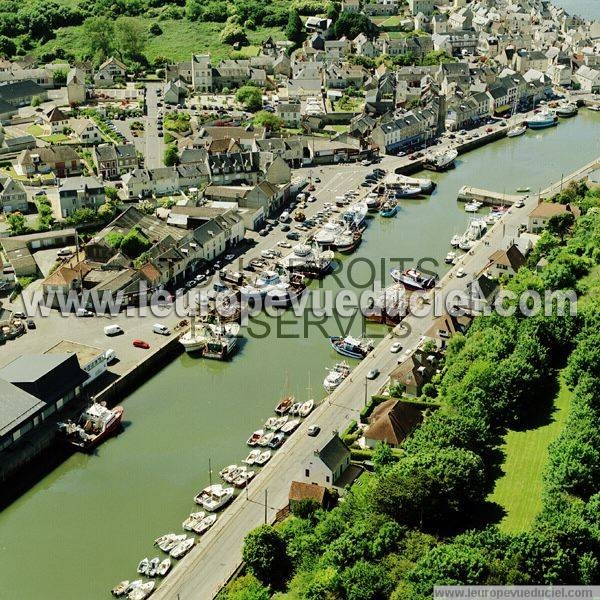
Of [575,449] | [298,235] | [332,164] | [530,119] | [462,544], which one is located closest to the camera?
[462,544]

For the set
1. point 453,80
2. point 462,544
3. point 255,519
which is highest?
point 453,80

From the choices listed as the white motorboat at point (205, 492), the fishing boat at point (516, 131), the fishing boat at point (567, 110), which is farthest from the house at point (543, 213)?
the fishing boat at point (567, 110)

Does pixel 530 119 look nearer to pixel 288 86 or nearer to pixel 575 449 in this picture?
pixel 288 86

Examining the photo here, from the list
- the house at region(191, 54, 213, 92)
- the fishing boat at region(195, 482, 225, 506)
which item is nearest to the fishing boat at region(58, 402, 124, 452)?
the fishing boat at region(195, 482, 225, 506)

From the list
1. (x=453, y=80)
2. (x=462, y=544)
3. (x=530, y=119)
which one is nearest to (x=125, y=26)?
(x=453, y=80)

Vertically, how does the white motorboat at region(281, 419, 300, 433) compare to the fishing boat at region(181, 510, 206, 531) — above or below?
above

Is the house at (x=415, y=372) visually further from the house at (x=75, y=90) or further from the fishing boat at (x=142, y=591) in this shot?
the house at (x=75, y=90)

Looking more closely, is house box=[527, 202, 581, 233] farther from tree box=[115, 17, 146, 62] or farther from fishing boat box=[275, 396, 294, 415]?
tree box=[115, 17, 146, 62]
